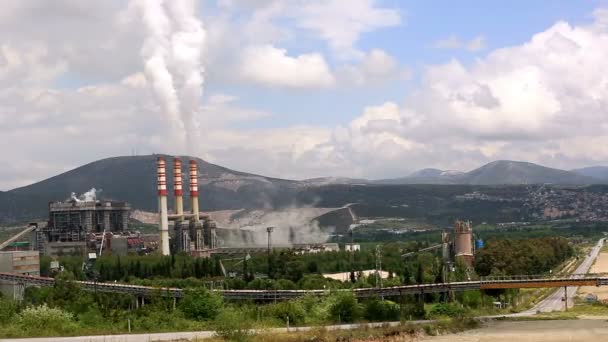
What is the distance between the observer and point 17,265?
372 feet

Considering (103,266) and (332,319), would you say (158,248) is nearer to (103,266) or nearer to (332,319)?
(103,266)

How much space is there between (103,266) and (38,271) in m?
8.84

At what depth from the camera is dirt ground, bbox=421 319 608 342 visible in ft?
196

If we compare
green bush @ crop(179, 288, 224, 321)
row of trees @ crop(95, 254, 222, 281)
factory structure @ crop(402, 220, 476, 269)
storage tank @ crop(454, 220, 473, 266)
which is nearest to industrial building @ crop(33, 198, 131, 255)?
row of trees @ crop(95, 254, 222, 281)

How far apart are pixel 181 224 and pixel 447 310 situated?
262ft

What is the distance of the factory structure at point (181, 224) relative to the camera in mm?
142625

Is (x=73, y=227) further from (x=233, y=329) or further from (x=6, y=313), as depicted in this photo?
(x=233, y=329)

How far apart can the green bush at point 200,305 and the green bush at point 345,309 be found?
960 cm

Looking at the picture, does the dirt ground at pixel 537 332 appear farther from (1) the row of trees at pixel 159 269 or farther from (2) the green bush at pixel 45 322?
(1) the row of trees at pixel 159 269

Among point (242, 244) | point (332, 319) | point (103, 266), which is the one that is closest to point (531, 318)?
point (332, 319)

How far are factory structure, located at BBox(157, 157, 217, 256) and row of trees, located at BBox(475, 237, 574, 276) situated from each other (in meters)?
50.9

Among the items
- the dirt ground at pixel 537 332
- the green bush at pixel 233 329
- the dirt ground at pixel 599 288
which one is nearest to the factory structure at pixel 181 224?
the dirt ground at pixel 599 288

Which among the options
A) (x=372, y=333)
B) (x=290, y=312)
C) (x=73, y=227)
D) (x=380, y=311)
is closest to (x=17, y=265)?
(x=73, y=227)

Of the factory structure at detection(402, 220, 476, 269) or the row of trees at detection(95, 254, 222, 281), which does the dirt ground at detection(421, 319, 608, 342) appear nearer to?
the factory structure at detection(402, 220, 476, 269)
